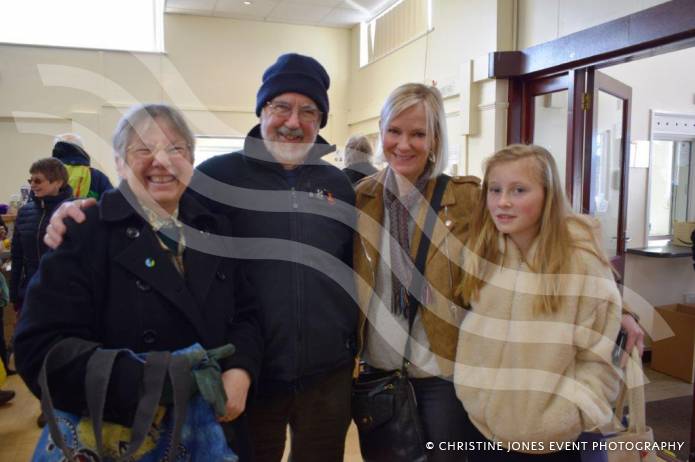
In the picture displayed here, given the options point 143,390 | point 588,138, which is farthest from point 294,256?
point 588,138

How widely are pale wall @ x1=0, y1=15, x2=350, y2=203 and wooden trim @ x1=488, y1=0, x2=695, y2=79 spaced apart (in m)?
3.97

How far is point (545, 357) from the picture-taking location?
1.25m

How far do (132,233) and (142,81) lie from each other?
6303 millimetres

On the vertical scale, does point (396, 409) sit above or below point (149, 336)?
below

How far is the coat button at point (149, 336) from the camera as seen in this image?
1086 millimetres

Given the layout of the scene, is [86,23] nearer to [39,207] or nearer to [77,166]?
[77,166]

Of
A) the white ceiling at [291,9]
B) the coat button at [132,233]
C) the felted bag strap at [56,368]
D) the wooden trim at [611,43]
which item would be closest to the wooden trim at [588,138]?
the wooden trim at [611,43]

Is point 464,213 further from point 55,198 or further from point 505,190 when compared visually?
point 55,198

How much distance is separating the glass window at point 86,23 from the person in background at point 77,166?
353 centimetres

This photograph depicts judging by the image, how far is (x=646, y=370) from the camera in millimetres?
4012

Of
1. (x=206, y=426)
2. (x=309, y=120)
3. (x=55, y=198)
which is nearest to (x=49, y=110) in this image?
(x=55, y=198)

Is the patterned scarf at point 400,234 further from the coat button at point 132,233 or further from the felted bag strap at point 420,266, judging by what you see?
the coat button at point 132,233

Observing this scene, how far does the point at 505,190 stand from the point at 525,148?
13cm

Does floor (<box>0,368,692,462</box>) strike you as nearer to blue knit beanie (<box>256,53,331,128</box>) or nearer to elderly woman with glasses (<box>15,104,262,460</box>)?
elderly woman with glasses (<box>15,104,262,460</box>)
